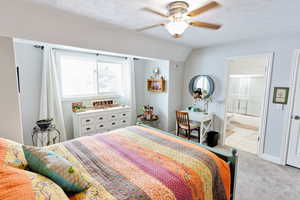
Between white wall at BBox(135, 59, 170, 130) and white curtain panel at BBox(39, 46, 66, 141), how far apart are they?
2114mm

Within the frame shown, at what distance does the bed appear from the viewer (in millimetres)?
1040

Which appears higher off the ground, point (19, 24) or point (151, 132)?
point (19, 24)

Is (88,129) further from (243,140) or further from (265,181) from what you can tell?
(243,140)

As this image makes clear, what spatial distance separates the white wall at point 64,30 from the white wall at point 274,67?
1.47 m

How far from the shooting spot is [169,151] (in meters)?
1.60

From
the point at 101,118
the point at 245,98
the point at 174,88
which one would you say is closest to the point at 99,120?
the point at 101,118

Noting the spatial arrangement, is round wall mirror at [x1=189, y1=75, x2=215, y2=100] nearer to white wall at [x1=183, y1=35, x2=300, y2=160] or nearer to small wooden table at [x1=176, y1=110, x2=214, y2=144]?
white wall at [x1=183, y1=35, x2=300, y2=160]

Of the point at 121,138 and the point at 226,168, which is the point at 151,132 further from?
the point at 226,168

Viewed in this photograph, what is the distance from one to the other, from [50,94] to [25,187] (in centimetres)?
259

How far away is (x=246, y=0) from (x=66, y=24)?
2.22 metres

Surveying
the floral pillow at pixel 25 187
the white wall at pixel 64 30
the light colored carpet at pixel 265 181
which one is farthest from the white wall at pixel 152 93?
the floral pillow at pixel 25 187

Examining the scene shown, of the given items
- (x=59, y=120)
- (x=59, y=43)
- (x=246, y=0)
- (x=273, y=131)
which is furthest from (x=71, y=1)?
(x=273, y=131)

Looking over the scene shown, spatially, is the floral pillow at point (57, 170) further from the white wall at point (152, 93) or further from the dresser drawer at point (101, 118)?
the white wall at point (152, 93)

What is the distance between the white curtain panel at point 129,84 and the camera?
4.10 metres
